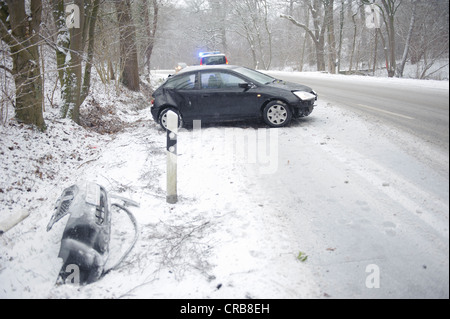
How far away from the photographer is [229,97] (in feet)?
24.9

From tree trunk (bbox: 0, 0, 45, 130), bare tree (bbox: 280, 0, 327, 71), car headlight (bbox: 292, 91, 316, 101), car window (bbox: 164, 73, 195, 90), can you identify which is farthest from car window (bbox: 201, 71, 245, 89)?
bare tree (bbox: 280, 0, 327, 71)

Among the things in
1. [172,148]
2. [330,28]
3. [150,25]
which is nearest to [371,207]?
[172,148]

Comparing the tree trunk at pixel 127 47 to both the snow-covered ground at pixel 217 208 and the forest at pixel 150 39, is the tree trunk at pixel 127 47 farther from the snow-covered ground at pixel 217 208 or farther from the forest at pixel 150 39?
the snow-covered ground at pixel 217 208

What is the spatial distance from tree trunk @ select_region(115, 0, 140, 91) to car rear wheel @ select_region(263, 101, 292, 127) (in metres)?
8.99

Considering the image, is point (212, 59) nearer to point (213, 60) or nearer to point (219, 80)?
point (213, 60)

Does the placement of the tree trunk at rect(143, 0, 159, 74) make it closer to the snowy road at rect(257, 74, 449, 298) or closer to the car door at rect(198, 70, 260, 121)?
the car door at rect(198, 70, 260, 121)

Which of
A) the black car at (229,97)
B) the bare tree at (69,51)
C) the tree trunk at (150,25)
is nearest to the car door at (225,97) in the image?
the black car at (229,97)

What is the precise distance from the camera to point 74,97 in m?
8.73

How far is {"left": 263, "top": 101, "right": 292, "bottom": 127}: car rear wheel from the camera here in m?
7.24

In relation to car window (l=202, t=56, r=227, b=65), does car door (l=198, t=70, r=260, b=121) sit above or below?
below

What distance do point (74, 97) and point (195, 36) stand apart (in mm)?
38623

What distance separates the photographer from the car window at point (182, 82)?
7.94 m
